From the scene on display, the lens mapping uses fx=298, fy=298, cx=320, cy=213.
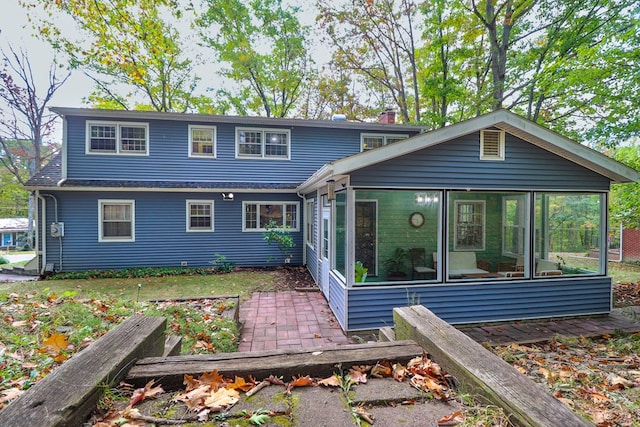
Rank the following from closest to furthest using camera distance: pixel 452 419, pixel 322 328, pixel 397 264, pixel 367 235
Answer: pixel 452 419, pixel 322 328, pixel 397 264, pixel 367 235

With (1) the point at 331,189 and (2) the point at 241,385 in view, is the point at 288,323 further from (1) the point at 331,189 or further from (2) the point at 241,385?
(2) the point at 241,385

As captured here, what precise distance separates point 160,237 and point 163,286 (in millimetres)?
2307

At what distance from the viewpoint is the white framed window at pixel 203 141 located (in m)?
9.92

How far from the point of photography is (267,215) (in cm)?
1030

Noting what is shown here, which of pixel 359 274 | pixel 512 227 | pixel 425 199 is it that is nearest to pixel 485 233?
pixel 512 227

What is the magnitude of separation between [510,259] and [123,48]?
1220cm

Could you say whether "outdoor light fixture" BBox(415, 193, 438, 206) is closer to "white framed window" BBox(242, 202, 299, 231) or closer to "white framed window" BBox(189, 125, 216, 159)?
"white framed window" BBox(242, 202, 299, 231)

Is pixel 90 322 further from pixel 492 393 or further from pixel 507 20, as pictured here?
pixel 507 20

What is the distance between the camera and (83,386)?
1.12 metres

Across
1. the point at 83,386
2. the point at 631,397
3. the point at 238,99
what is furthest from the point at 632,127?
the point at 238,99

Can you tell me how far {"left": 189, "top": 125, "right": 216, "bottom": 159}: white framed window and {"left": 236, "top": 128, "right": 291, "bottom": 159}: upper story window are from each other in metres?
0.81

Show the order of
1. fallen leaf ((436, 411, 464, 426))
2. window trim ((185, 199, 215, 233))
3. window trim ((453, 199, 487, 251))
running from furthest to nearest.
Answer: window trim ((185, 199, 215, 233)), window trim ((453, 199, 487, 251)), fallen leaf ((436, 411, 464, 426))


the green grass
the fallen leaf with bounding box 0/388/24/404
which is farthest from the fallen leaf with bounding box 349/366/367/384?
the green grass

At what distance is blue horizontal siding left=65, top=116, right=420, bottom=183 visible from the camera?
9.21 m
